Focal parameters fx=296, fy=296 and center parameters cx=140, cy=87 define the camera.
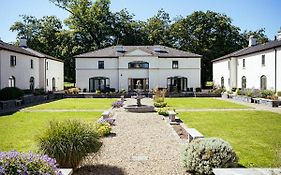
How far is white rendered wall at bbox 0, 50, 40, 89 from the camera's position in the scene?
29.8 metres

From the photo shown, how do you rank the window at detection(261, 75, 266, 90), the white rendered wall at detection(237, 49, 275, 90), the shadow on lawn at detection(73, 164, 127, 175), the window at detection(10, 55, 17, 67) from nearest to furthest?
1. the shadow on lawn at detection(73, 164, 127, 175)
2. the white rendered wall at detection(237, 49, 275, 90)
3. the window at detection(10, 55, 17, 67)
4. the window at detection(261, 75, 266, 90)

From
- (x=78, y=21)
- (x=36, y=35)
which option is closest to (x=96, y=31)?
(x=78, y=21)

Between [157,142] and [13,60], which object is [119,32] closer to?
[13,60]

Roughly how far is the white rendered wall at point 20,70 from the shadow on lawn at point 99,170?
80.6 ft

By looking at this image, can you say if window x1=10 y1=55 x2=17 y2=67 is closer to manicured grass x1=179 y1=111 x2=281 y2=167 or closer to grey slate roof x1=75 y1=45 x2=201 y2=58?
grey slate roof x1=75 y1=45 x2=201 y2=58

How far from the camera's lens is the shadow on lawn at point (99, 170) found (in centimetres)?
745

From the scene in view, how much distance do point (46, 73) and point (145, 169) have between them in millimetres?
37767

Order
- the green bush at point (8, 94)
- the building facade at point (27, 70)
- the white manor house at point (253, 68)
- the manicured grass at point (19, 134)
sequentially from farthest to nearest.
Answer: the white manor house at point (253, 68), the building facade at point (27, 70), the green bush at point (8, 94), the manicured grass at point (19, 134)

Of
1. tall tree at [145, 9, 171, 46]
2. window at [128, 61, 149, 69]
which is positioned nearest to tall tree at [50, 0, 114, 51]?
tall tree at [145, 9, 171, 46]

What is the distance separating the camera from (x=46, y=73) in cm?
4275

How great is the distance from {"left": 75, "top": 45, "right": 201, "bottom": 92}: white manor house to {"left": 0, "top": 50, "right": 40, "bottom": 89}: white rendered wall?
6612 millimetres

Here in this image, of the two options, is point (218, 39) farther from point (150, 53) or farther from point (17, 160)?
point (17, 160)

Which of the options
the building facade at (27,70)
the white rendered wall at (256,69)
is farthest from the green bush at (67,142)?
the white rendered wall at (256,69)

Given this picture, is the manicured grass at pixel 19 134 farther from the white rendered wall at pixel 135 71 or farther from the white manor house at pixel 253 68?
the white rendered wall at pixel 135 71
